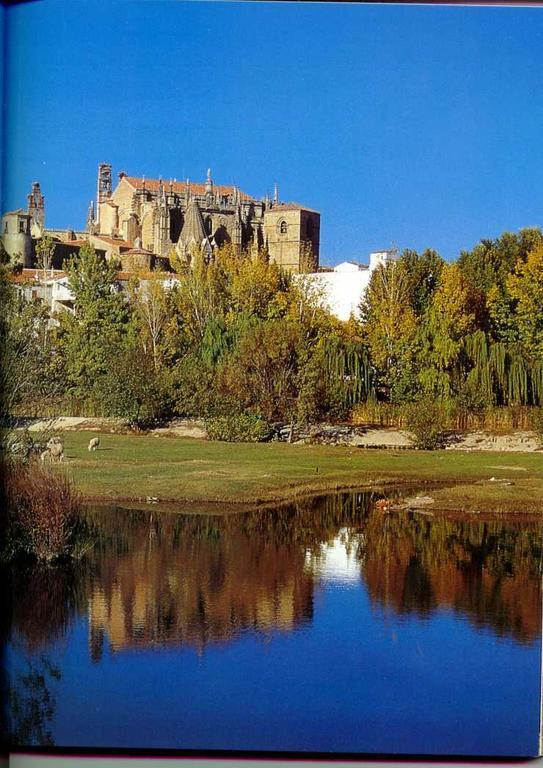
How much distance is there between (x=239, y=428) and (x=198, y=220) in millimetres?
1078

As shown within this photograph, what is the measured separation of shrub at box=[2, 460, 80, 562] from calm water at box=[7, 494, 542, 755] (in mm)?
112

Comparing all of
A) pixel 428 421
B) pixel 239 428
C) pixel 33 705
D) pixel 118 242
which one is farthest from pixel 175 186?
pixel 33 705

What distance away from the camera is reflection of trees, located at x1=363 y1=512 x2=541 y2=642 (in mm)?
5227

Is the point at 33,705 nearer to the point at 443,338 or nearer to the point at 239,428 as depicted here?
the point at 239,428

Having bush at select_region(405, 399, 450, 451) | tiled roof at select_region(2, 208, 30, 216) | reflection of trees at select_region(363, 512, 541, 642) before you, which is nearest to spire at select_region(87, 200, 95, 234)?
tiled roof at select_region(2, 208, 30, 216)

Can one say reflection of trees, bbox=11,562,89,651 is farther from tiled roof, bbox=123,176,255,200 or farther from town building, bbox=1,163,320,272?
tiled roof, bbox=123,176,255,200

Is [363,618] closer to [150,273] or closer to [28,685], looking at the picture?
[28,685]

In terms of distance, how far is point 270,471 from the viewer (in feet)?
18.2

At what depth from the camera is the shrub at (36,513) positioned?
5254 millimetres

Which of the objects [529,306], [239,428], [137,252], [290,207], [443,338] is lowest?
[239,428]

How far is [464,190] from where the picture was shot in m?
5.33

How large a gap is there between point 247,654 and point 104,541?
2.88ft

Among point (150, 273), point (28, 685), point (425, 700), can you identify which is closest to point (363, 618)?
point (425, 700)

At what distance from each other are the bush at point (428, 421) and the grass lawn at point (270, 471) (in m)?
0.07
